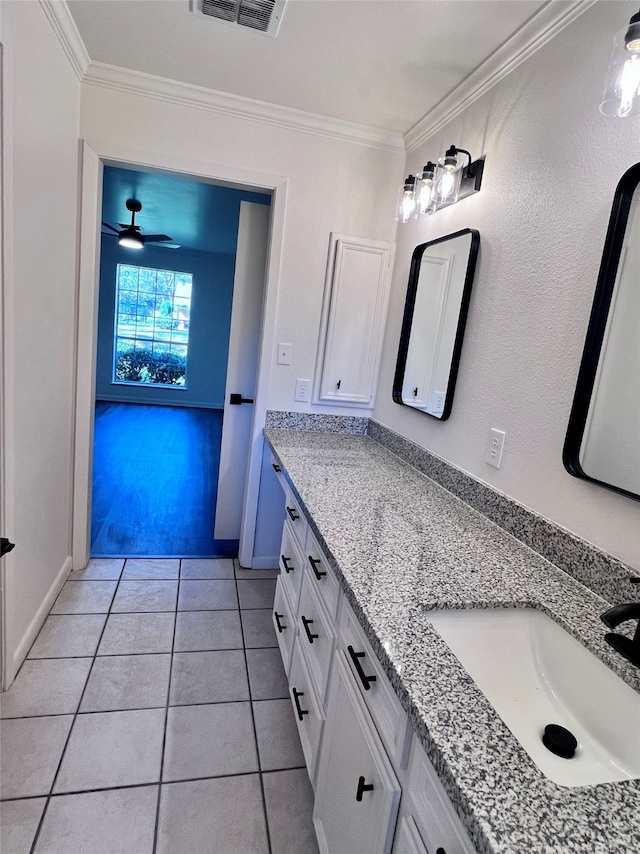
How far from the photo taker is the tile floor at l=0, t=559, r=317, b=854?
132 centimetres

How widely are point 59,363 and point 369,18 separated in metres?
1.77

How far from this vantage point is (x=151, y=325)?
820cm

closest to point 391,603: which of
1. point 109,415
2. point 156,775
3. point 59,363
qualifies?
point 156,775

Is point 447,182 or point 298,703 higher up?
point 447,182

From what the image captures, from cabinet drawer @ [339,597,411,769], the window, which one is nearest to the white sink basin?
cabinet drawer @ [339,597,411,769]

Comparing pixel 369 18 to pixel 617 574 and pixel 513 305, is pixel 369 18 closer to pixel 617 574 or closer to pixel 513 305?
pixel 513 305

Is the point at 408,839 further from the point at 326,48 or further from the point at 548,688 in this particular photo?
the point at 326,48

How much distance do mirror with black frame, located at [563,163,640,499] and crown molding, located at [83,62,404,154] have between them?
1.61 metres

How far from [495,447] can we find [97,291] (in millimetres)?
2039

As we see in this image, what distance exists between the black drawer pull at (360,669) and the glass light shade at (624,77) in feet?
4.28

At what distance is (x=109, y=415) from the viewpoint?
6914 millimetres

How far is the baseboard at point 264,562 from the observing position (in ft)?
9.27

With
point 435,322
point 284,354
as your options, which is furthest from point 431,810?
point 284,354

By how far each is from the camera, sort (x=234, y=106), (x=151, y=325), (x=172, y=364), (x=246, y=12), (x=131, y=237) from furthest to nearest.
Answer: (x=172, y=364)
(x=151, y=325)
(x=131, y=237)
(x=234, y=106)
(x=246, y=12)
